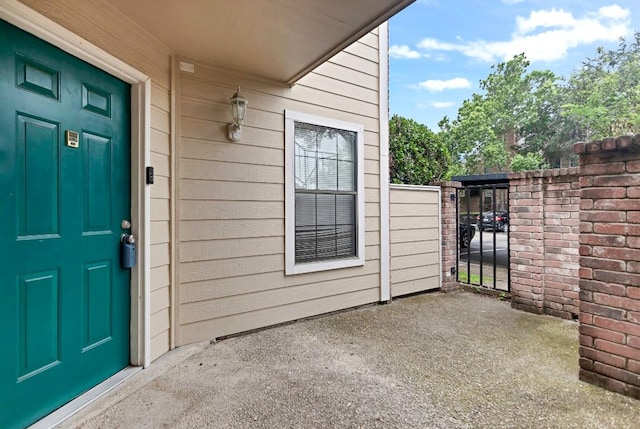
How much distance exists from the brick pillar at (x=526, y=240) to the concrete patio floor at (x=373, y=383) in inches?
16.3

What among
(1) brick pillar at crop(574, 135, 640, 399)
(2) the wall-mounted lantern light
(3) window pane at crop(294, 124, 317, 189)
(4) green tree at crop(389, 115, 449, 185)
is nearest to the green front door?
(2) the wall-mounted lantern light

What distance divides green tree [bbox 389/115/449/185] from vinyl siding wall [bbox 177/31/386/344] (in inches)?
140

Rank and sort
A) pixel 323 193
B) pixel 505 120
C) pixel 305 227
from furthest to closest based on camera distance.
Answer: pixel 505 120
pixel 323 193
pixel 305 227

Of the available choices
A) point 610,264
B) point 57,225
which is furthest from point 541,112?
point 57,225

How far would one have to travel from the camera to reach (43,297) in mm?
1626

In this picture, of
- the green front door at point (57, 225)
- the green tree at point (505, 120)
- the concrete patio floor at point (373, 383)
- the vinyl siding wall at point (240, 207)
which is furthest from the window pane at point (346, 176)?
the green tree at point (505, 120)

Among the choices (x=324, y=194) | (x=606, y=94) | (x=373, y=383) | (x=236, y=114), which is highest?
(x=606, y=94)

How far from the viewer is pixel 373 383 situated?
2.04 metres

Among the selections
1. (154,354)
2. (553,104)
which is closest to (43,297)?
(154,354)

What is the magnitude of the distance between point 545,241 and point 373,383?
8.54ft

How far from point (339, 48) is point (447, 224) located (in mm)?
A: 2953

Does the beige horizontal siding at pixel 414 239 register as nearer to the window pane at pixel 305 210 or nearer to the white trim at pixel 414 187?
the white trim at pixel 414 187

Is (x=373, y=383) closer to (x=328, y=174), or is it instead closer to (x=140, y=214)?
(x=140, y=214)

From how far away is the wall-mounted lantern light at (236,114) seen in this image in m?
2.68
